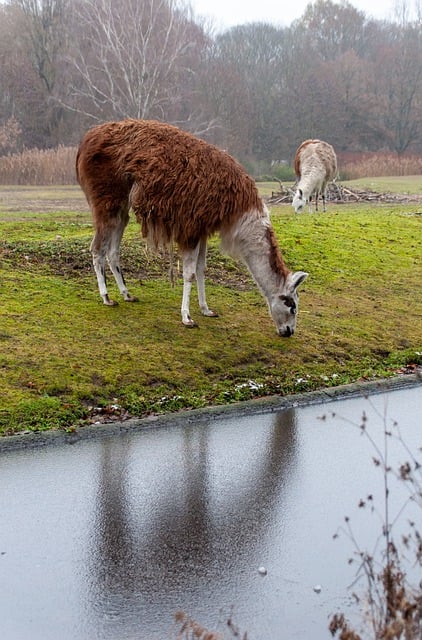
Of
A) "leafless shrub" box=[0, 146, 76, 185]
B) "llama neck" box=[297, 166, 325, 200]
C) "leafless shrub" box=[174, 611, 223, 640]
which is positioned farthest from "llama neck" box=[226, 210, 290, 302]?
"leafless shrub" box=[0, 146, 76, 185]

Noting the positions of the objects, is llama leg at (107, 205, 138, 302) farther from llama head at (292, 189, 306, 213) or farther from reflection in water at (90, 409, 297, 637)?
llama head at (292, 189, 306, 213)

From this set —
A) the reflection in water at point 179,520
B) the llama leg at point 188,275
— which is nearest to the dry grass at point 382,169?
the llama leg at point 188,275

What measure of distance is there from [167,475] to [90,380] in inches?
79.2

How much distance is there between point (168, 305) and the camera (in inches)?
416

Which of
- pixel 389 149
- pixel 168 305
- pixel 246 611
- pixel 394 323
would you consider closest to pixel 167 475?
pixel 246 611

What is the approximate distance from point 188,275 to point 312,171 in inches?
556

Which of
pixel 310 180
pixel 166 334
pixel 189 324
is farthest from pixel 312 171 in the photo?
pixel 166 334

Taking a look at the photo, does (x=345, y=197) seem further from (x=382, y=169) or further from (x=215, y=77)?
(x=215, y=77)

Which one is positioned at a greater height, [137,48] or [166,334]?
[137,48]

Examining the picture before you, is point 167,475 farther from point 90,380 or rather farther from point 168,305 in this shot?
point 168,305

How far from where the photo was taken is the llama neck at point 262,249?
9.58m

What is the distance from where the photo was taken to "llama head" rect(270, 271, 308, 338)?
9523 millimetres

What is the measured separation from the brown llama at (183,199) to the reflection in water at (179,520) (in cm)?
269

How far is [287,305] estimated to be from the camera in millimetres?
9617
